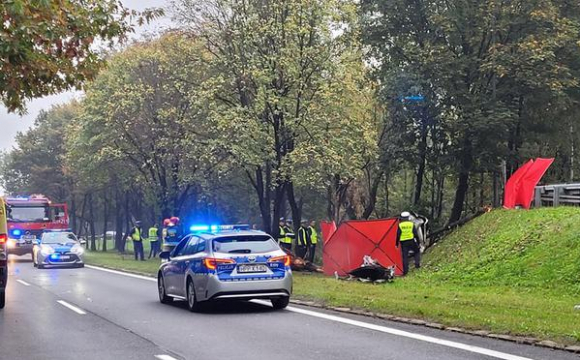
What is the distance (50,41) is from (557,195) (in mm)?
18563

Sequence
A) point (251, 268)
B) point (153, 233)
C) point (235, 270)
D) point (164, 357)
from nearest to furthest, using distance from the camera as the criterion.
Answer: point (164, 357) < point (235, 270) < point (251, 268) < point (153, 233)

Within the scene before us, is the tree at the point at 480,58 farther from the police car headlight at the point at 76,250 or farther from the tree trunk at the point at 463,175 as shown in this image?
the police car headlight at the point at 76,250

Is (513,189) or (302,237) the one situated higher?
(513,189)

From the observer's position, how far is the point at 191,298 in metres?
15.0

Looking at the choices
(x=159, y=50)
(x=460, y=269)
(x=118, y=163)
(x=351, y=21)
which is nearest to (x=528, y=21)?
(x=351, y=21)

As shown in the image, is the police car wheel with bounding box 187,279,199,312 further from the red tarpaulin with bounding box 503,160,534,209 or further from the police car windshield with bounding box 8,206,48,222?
the police car windshield with bounding box 8,206,48,222

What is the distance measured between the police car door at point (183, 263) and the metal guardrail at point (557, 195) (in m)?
13.9

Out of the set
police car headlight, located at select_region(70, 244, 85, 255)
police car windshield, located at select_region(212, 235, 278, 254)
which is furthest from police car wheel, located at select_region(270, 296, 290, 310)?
police car headlight, located at select_region(70, 244, 85, 255)

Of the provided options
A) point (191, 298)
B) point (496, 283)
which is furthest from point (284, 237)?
point (191, 298)

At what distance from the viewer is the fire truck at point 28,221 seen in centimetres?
4159

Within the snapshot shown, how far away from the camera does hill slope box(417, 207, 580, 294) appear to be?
17.9 meters

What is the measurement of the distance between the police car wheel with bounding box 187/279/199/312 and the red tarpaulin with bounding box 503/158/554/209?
538 inches

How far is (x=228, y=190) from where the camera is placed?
1935 inches

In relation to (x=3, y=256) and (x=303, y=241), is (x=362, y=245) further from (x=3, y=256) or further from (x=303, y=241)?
(x=3, y=256)
